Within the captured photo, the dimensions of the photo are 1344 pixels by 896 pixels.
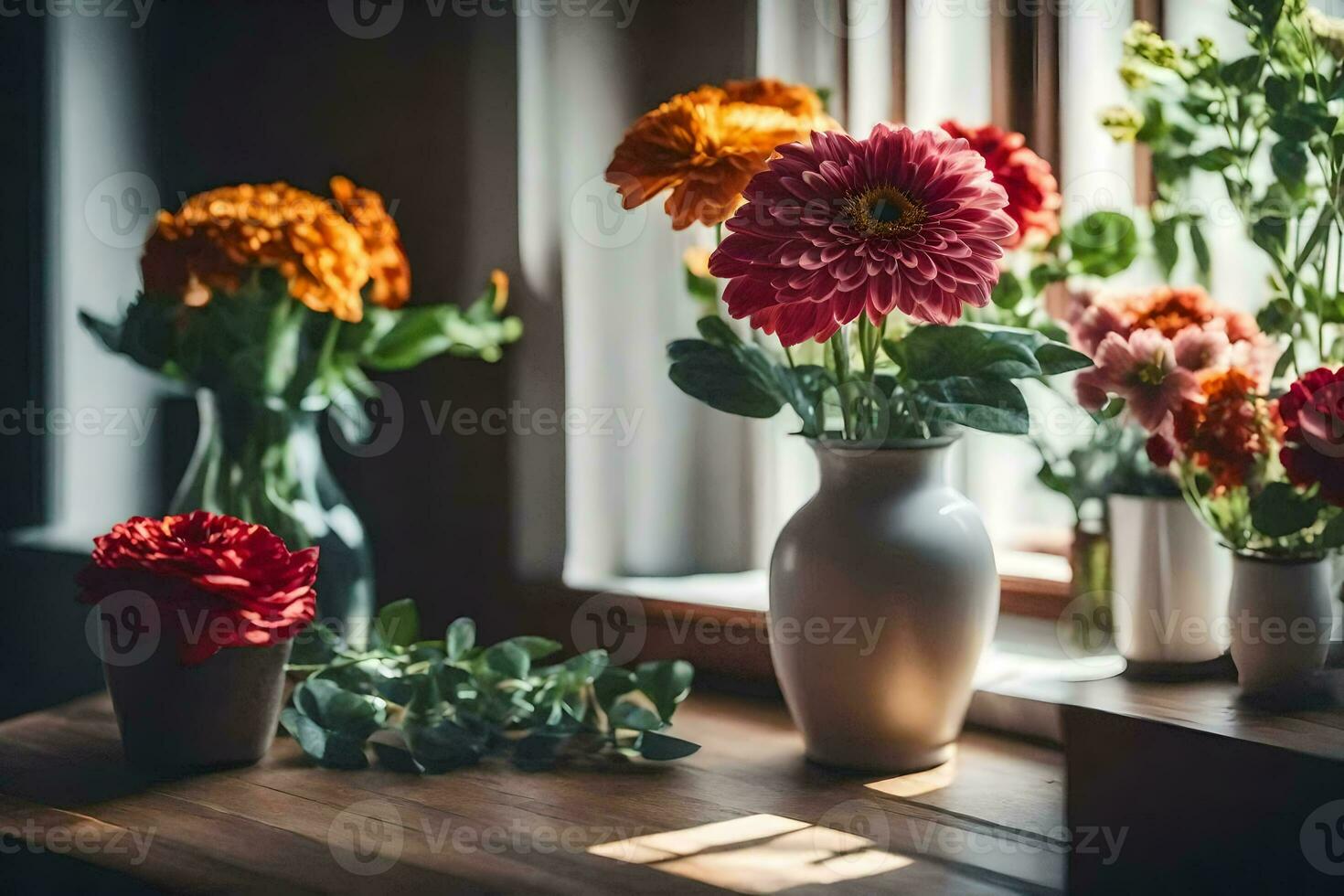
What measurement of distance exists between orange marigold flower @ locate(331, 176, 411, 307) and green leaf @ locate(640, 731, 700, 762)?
47 centimetres

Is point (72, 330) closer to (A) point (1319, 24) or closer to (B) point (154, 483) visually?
(B) point (154, 483)

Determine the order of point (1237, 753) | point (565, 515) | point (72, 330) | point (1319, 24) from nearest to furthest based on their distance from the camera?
point (1237, 753), point (1319, 24), point (565, 515), point (72, 330)

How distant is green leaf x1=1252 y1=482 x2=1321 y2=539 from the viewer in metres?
0.85

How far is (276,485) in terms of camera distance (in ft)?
3.91

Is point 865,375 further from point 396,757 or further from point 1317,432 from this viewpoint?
point 396,757

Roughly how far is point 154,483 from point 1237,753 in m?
1.34

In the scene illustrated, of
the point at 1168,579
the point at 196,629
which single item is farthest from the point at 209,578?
the point at 1168,579

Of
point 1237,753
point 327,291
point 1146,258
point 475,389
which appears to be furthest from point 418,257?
point 1237,753

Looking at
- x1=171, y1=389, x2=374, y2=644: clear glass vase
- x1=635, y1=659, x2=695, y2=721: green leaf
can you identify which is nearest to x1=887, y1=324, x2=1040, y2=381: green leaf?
Answer: x1=635, y1=659, x2=695, y2=721: green leaf

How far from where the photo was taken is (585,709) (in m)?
1.09

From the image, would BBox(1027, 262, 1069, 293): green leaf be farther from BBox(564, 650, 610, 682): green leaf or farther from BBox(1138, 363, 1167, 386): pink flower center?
BBox(564, 650, 610, 682): green leaf

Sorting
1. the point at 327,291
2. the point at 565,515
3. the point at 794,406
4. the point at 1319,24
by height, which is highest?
the point at 1319,24

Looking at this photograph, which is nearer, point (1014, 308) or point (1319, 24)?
point (1319, 24)

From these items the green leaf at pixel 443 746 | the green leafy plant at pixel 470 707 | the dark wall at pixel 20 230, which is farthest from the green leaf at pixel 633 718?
the dark wall at pixel 20 230
